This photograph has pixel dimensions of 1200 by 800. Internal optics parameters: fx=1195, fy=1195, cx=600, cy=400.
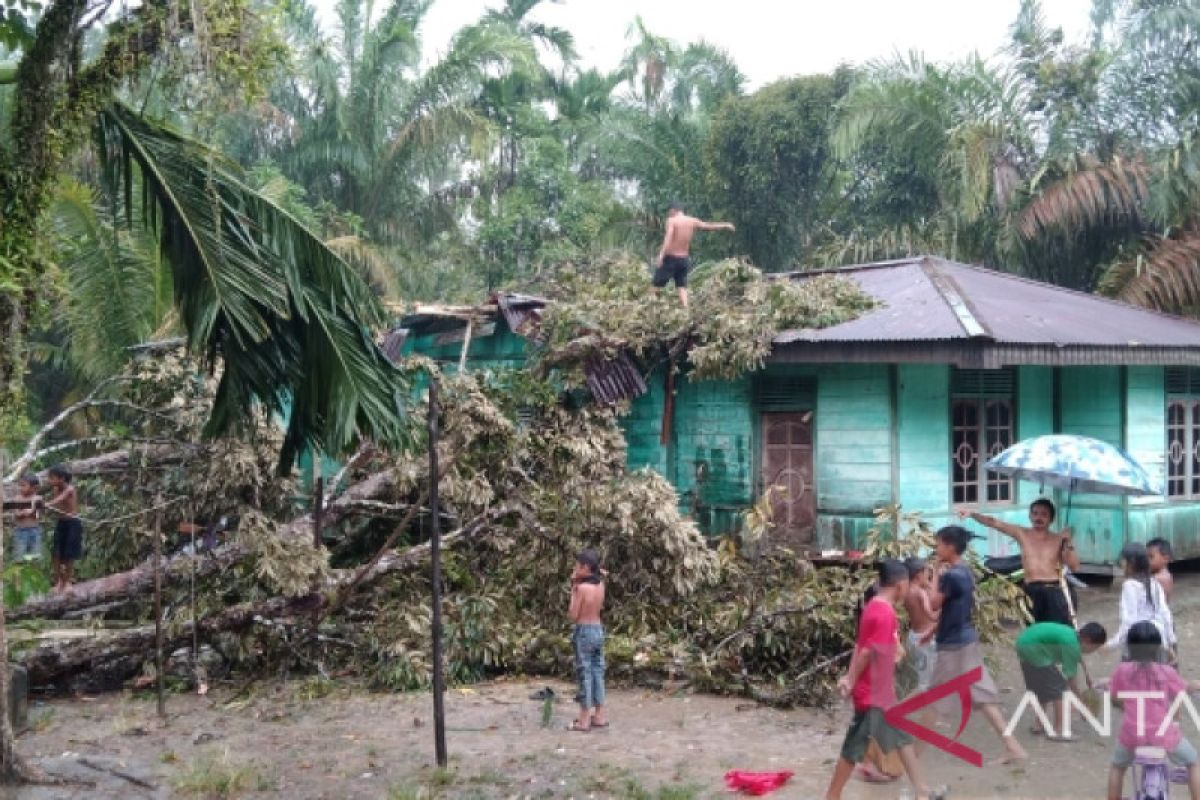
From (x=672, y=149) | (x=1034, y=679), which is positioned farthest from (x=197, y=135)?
(x=672, y=149)

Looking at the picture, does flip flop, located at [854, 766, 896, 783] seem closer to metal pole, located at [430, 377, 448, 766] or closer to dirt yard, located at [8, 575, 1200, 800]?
dirt yard, located at [8, 575, 1200, 800]

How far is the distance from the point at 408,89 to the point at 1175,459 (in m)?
15.7

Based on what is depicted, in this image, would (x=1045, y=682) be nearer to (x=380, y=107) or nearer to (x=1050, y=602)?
(x=1050, y=602)

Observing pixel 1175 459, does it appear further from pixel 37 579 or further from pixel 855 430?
pixel 37 579

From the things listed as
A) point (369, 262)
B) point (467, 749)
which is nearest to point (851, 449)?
point (467, 749)

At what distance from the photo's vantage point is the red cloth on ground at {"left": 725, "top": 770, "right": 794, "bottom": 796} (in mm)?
6371

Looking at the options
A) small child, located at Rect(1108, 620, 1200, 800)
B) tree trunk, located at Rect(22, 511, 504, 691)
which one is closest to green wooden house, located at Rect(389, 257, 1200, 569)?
tree trunk, located at Rect(22, 511, 504, 691)

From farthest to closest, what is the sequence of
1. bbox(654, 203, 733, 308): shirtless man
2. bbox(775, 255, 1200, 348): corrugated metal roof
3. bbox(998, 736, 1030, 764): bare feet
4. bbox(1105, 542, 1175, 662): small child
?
bbox(654, 203, 733, 308): shirtless man < bbox(775, 255, 1200, 348): corrugated metal roof < bbox(1105, 542, 1175, 662): small child < bbox(998, 736, 1030, 764): bare feet

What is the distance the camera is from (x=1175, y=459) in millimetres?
13945

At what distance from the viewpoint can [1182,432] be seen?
14133mm

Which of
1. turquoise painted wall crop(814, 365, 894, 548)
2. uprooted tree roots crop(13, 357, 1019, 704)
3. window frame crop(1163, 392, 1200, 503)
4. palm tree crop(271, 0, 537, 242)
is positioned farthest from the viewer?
palm tree crop(271, 0, 537, 242)

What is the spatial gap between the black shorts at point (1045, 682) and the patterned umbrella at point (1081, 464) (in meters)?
1.43

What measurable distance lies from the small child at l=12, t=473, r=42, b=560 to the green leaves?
199 inches

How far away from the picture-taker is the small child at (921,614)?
7.12 metres
